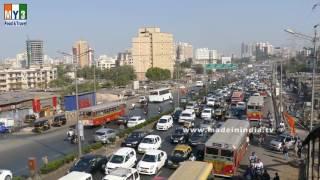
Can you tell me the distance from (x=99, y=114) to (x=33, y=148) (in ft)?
33.4

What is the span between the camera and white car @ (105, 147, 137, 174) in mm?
21969

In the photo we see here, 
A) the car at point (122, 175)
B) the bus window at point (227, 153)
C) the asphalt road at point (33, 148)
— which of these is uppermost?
the bus window at point (227, 153)

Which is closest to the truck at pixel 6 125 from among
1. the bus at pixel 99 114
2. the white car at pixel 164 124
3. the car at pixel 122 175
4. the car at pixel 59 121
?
the car at pixel 59 121

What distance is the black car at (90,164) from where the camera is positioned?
2154 centimetres

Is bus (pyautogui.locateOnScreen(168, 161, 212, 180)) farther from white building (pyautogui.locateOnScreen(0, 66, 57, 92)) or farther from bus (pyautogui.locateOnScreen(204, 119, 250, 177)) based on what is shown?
white building (pyautogui.locateOnScreen(0, 66, 57, 92))

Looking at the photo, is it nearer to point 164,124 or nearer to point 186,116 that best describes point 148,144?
point 164,124

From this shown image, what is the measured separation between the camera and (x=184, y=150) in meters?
24.8

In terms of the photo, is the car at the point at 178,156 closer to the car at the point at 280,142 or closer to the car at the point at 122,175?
the car at the point at 122,175

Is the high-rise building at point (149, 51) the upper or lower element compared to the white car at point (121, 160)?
upper

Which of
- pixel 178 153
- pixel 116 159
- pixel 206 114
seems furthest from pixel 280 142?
pixel 206 114

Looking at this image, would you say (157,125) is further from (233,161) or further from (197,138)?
(233,161)

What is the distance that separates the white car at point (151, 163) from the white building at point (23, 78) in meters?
113

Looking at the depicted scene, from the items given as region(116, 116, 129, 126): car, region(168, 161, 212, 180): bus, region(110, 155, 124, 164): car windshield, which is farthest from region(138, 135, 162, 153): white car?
region(116, 116, 129, 126): car

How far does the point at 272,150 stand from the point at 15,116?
29.3 meters
